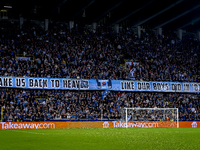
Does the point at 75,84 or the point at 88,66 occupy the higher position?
the point at 88,66

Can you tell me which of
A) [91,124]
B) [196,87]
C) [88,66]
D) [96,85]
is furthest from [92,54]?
[196,87]

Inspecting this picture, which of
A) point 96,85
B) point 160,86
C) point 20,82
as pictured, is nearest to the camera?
point 20,82

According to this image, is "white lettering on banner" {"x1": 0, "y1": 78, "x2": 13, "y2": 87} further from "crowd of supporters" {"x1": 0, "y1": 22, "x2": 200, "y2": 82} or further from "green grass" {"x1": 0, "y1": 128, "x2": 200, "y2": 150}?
"green grass" {"x1": 0, "y1": 128, "x2": 200, "y2": 150}

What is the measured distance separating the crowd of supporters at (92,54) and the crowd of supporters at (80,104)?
2353 mm

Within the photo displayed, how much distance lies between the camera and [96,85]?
37594 millimetres

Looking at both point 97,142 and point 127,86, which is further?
point 127,86

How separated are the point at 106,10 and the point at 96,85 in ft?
40.6

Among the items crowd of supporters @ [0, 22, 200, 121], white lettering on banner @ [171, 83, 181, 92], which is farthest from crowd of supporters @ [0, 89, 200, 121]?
white lettering on banner @ [171, 83, 181, 92]

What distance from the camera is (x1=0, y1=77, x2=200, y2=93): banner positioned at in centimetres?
3394

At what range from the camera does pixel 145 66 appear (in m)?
43.0

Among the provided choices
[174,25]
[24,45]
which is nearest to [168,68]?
[174,25]

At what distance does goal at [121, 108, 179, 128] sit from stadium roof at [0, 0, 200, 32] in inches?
578

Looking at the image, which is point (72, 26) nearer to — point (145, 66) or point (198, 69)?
point (145, 66)

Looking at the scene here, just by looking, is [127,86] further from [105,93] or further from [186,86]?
[186,86]
